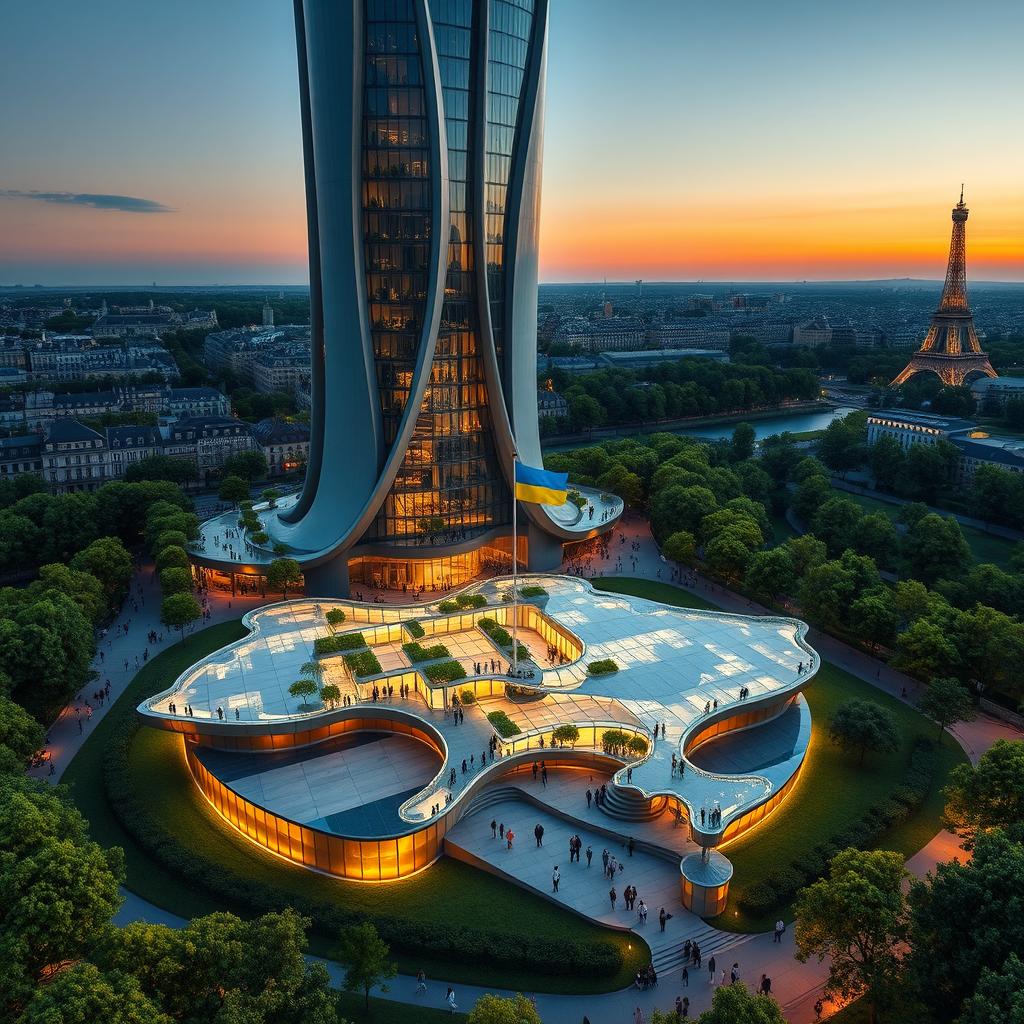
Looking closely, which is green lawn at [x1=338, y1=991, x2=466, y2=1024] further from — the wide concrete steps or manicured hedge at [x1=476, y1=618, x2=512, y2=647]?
manicured hedge at [x1=476, y1=618, x2=512, y2=647]

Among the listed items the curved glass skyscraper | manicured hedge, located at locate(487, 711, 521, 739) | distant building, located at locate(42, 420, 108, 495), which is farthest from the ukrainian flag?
distant building, located at locate(42, 420, 108, 495)

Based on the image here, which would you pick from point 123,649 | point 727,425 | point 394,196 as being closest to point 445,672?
point 123,649

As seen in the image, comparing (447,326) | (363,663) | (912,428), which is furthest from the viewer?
(912,428)

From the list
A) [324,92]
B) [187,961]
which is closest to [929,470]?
[324,92]

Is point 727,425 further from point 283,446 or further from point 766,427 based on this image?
point 283,446

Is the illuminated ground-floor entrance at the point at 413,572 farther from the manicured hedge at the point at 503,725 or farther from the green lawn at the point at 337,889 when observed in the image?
the green lawn at the point at 337,889

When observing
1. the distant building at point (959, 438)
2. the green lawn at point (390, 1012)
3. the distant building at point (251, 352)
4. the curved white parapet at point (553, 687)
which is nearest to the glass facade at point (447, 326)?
the curved white parapet at point (553, 687)
